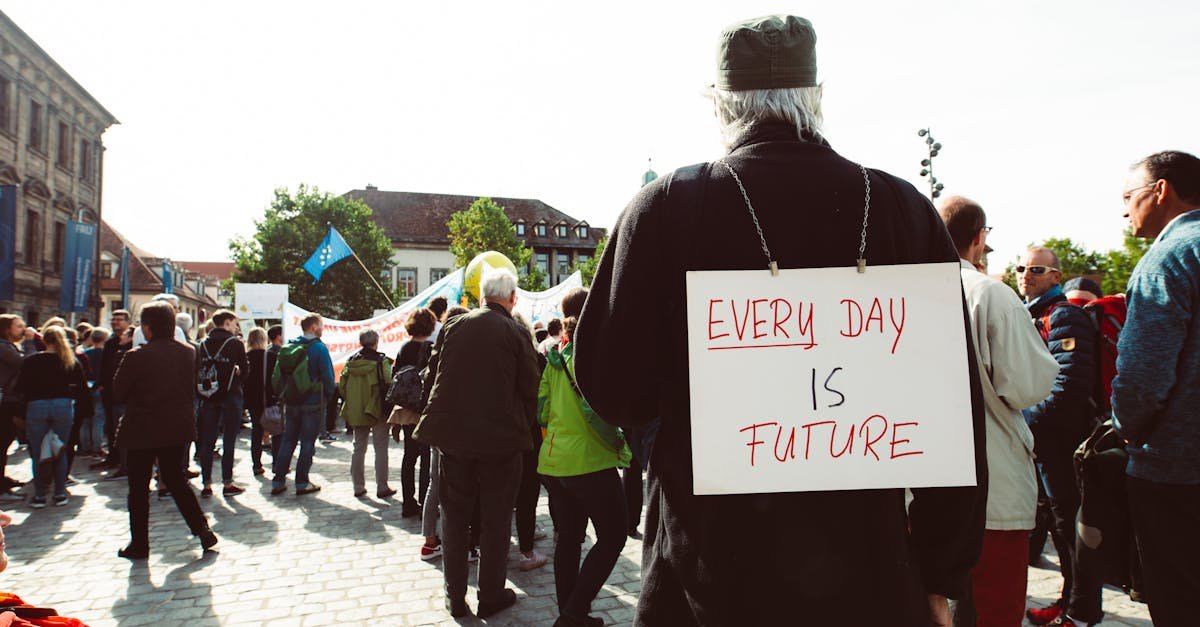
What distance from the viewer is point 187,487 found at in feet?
19.3

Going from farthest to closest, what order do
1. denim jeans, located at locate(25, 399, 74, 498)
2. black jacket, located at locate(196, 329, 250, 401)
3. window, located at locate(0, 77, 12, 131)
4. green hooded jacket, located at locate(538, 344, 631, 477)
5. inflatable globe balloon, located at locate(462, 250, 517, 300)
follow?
window, located at locate(0, 77, 12, 131)
inflatable globe balloon, located at locate(462, 250, 517, 300)
black jacket, located at locate(196, 329, 250, 401)
denim jeans, located at locate(25, 399, 74, 498)
green hooded jacket, located at locate(538, 344, 631, 477)

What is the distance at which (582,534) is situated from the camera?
432cm

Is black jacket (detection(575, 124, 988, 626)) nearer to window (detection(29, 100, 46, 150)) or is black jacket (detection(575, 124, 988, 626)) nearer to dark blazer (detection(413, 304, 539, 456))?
dark blazer (detection(413, 304, 539, 456))

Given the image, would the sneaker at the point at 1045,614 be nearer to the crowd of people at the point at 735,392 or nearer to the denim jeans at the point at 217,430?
the crowd of people at the point at 735,392

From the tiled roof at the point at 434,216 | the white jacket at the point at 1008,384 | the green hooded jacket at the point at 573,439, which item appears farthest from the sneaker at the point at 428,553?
the tiled roof at the point at 434,216

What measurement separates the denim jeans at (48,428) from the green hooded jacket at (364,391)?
3.02m

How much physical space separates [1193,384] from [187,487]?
21.1 feet

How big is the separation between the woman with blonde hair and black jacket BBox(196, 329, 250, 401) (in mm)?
1348

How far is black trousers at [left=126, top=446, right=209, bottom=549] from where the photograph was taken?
18.6 feet

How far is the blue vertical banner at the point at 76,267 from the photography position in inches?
921

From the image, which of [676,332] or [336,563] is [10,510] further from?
[676,332]

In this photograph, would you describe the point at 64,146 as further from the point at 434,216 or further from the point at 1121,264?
the point at 1121,264

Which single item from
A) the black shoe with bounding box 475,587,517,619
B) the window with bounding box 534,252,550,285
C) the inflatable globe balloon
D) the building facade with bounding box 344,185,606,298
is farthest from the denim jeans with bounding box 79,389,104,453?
the window with bounding box 534,252,550,285

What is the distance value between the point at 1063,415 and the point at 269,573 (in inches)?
206
